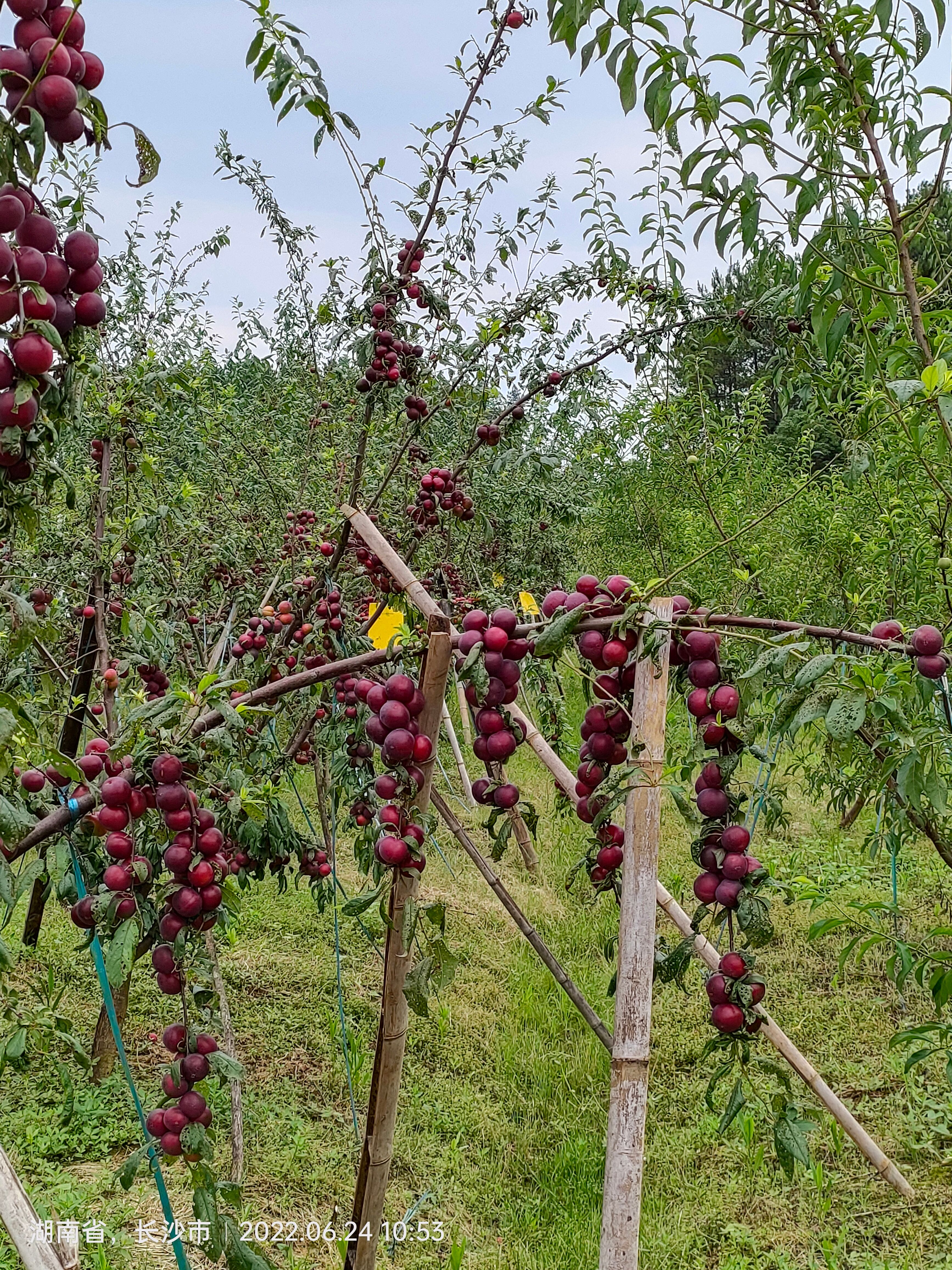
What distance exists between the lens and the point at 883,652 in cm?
118

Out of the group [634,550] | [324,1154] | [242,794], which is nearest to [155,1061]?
[324,1154]

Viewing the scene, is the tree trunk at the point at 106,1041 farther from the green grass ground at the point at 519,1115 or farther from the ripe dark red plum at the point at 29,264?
the ripe dark red plum at the point at 29,264

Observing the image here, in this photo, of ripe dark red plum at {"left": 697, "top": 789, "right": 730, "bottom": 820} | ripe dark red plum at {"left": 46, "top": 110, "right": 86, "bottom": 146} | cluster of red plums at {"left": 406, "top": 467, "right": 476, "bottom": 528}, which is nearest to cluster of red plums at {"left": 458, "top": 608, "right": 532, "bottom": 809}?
ripe dark red plum at {"left": 697, "top": 789, "right": 730, "bottom": 820}

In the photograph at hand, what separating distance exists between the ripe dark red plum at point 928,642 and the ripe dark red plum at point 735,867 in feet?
1.14

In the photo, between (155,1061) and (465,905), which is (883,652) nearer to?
(155,1061)

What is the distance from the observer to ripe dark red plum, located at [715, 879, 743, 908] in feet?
3.92

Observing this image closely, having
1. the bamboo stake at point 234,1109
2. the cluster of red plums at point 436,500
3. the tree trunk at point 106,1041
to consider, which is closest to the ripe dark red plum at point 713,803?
the bamboo stake at point 234,1109

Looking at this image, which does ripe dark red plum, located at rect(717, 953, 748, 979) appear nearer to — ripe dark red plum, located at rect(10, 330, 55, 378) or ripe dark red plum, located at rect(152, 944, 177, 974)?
ripe dark red plum, located at rect(152, 944, 177, 974)

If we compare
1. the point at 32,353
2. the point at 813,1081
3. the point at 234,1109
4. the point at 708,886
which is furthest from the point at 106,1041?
the point at 32,353

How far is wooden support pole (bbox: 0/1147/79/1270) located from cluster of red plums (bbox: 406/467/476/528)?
2220 millimetres

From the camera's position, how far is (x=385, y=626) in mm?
2070

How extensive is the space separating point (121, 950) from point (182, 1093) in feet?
0.94

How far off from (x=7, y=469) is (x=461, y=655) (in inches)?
24.0

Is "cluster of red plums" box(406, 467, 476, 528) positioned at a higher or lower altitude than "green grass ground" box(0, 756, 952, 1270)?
higher
